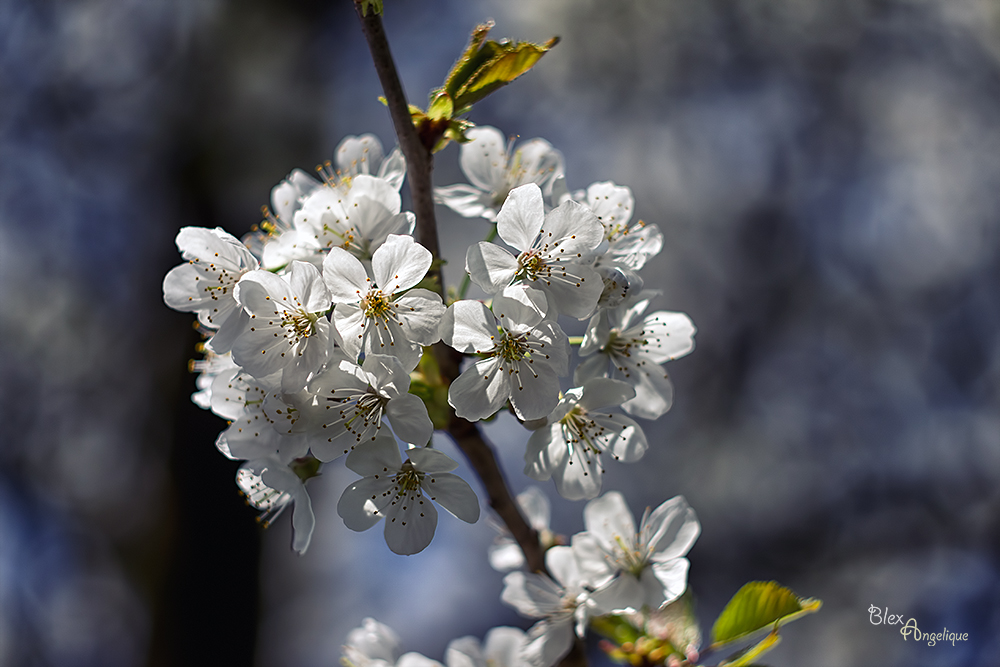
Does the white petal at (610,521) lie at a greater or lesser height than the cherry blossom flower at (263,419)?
lesser

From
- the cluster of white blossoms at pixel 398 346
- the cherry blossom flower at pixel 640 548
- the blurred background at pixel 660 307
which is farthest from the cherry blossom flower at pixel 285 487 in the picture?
the blurred background at pixel 660 307

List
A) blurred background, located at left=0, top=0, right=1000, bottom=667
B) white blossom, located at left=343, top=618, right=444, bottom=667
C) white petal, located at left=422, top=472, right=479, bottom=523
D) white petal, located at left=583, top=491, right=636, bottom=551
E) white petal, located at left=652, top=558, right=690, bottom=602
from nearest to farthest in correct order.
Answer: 1. white petal, located at left=422, top=472, right=479, bottom=523
2. white petal, located at left=652, top=558, right=690, bottom=602
3. white petal, located at left=583, top=491, right=636, bottom=551
4. white blossom, located at left=343, top=618, right=444, bottom=667
5. blurred background, located at left=0, top=0, right=1000, bottom=667

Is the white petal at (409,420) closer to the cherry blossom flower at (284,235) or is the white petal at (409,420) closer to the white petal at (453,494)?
the white petal at (453,494)

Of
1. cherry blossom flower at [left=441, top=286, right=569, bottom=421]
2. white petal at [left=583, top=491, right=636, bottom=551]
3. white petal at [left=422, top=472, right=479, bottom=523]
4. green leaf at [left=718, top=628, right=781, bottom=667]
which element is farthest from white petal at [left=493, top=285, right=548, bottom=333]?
green leaf at [left=718, top=628, right=781, bottom=667]

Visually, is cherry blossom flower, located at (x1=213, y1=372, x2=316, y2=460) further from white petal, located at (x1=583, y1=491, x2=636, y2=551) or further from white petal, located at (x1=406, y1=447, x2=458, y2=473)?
white petal, located at (x1=583, y1=491, x2=636, y2=551)

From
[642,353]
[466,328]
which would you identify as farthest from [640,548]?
[466,328]

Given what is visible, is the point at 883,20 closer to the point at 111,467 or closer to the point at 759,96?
the point at 759,96

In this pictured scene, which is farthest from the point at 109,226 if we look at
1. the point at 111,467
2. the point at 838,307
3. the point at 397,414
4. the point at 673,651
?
the point at 838,307
